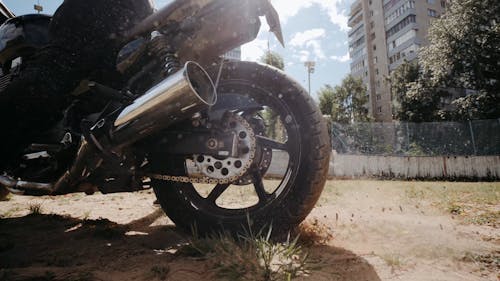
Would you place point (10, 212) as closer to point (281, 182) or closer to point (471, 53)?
point (281, 182)

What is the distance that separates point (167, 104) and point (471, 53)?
24890 millimetres

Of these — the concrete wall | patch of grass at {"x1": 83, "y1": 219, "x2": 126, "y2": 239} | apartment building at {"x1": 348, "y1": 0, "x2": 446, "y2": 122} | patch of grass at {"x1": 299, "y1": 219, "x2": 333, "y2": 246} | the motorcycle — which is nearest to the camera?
the motorcycle

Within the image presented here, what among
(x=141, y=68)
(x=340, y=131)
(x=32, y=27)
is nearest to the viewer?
(x=141, y=68)

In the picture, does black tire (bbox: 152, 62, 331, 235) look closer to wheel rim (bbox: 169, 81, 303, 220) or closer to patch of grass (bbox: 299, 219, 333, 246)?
wheel rim (bbox: 169, 81, 303, 220)

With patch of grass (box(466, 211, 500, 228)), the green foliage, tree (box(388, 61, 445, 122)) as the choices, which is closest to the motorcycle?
patch of grass (box(466, 211, 500, 228))

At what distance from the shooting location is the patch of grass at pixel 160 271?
4.73 ft

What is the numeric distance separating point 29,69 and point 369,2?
6007cm

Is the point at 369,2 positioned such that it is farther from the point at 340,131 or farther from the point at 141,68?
the point at 141,68

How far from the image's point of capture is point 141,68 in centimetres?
203

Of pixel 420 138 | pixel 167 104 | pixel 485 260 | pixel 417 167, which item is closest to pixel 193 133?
pixel 167 104

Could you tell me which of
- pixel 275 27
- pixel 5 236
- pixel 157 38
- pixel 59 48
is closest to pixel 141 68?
pixel 157 38

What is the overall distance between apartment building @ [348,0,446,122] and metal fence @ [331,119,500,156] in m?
27.1

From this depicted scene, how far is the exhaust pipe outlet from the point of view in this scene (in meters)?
1.43

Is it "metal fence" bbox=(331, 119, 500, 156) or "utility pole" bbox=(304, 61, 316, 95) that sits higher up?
"utility pole" bbox=(304, 61, 316, 95)
